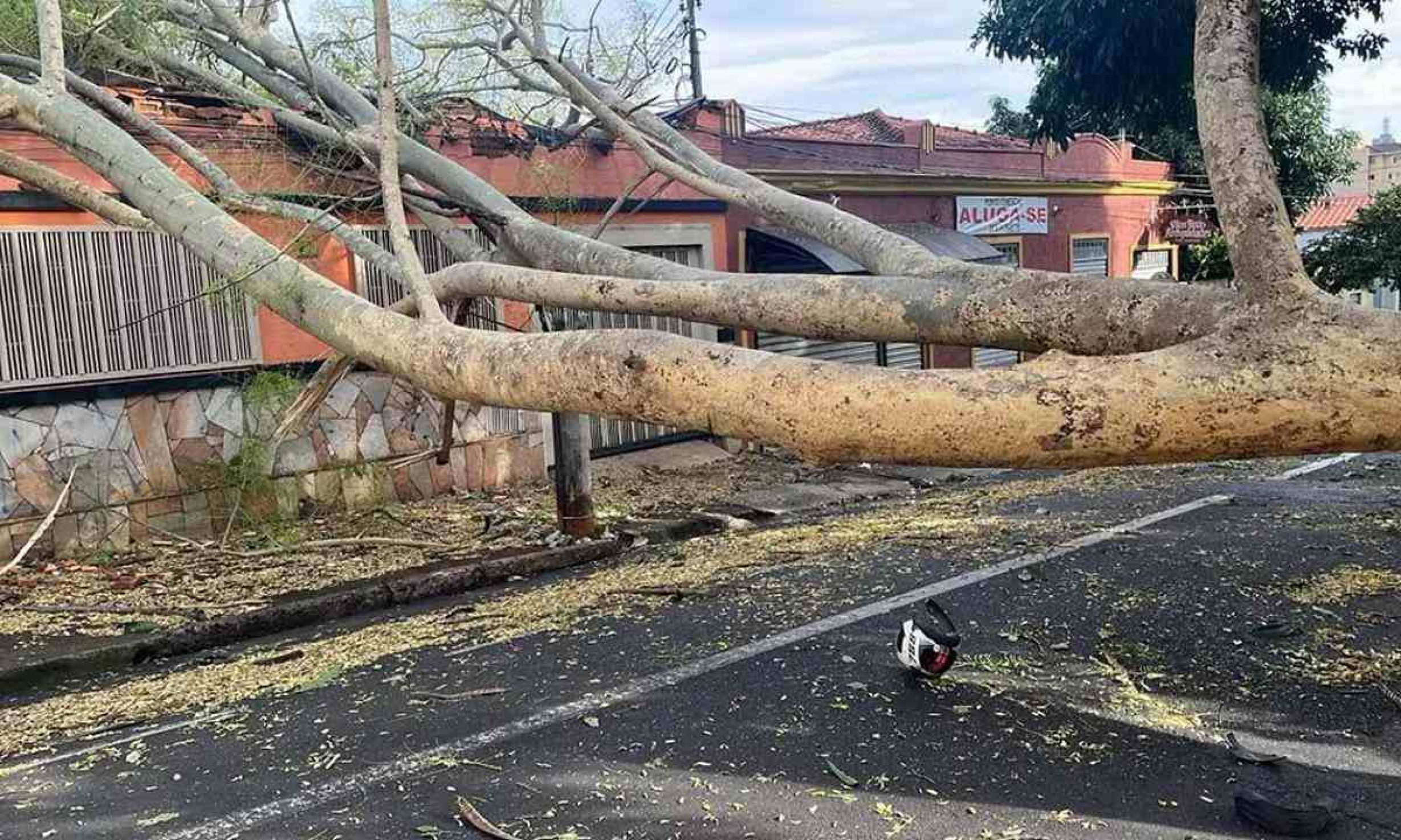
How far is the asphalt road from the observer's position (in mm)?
4324

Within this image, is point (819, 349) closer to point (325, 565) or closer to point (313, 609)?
point (325, 565)

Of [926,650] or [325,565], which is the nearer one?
[926,650]

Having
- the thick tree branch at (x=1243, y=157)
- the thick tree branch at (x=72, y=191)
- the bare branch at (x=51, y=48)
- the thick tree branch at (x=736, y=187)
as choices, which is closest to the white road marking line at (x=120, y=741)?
the thick tree branch at (x=72, y=191)

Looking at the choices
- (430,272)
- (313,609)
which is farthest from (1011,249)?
(313,609)

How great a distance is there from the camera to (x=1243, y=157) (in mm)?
3633

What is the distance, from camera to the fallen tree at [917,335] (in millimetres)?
2969

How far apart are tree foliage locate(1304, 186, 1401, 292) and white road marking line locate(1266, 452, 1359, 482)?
248cm

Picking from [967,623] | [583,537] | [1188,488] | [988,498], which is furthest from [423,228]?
[1188,488]

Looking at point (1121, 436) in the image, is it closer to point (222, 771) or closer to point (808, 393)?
point (808, 393)

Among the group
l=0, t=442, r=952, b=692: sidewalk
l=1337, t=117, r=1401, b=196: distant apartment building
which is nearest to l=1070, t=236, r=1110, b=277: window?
l=0, t=442, r=952, b=692: sidewalk

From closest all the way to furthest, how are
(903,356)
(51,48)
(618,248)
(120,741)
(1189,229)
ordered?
(120,741), (618,248), (51,48), (903,356), (1189,229)

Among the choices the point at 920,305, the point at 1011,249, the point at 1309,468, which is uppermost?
the point at 1011,249

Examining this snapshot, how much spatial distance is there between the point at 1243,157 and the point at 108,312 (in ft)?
28.9

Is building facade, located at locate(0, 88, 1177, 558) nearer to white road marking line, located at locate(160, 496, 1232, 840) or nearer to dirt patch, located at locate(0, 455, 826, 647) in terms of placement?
dirt patch, located at locate(0, 455, 826, 647)
